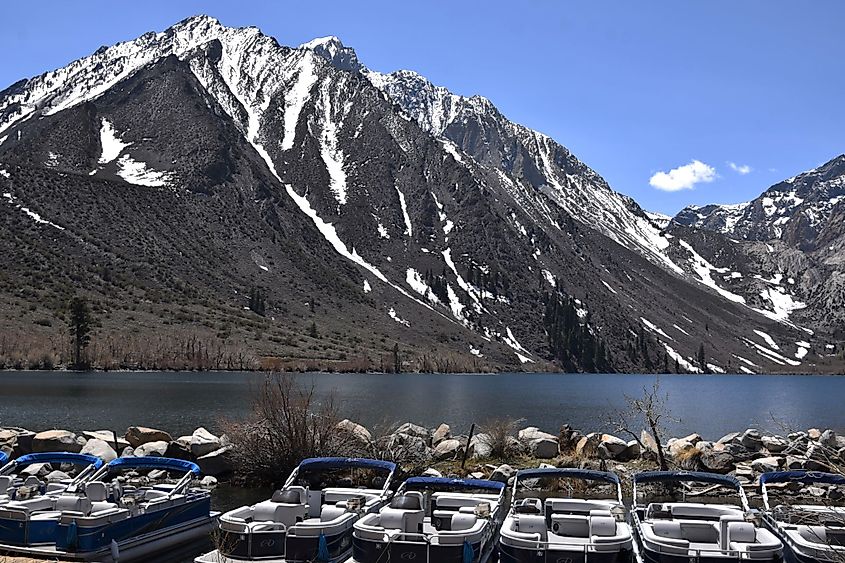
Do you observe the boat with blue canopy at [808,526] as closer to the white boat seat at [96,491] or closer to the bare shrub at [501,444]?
the white boat seat at [96,491]

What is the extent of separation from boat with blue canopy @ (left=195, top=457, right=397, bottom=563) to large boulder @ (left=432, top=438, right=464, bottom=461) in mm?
13641

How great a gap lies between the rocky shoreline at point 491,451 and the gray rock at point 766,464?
43 mm

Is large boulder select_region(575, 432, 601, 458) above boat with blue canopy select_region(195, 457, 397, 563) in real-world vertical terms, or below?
below

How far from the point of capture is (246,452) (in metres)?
31.5

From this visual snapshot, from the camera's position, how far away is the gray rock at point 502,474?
1272 inches

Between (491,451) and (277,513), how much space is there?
1999 cm

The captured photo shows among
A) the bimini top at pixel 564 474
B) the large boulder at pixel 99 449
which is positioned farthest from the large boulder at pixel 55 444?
the bimini top at pixel 564 474

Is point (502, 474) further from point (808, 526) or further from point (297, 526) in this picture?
point (297, 526)

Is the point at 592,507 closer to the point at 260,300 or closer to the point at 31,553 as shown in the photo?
the point at 31,553

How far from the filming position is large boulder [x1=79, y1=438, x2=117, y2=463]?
32.8 m

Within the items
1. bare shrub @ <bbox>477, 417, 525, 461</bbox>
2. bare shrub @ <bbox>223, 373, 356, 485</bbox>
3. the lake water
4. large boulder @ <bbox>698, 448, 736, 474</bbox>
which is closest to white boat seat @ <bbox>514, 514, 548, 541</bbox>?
bare shrub @ <bbox>223, 373, 356, 485</bbox>

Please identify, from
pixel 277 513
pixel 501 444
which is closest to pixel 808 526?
pixel 277 513

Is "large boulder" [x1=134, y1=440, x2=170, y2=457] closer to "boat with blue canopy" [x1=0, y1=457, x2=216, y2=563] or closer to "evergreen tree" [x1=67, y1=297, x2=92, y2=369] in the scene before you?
"boat with blue canopy" [x1=0, y1=457, x2=216, y2=563]

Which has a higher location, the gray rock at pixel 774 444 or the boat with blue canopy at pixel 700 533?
the boat with blue canopy at pixel 700 533
